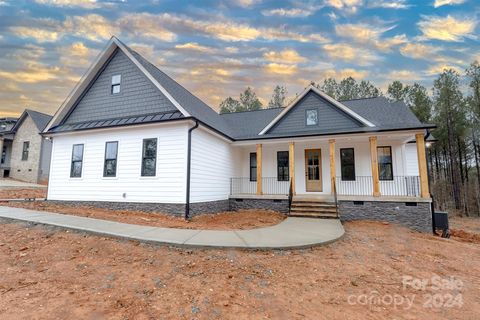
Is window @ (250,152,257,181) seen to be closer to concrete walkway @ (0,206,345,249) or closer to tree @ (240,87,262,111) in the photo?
concrete walkway @ (0,206,345,249)

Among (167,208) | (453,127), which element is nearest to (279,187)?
(167,208)

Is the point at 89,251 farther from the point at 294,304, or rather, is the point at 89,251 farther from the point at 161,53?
the point at 161,53

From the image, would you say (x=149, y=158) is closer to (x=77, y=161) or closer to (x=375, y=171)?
(x=77, y=161)

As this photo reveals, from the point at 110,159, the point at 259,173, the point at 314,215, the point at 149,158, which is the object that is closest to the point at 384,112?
the point at 314,215

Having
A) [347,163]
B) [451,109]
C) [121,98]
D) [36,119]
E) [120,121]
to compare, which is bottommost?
[347,163]

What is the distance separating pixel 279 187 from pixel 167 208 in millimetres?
6456

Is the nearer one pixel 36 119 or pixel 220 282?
pixel 220 282

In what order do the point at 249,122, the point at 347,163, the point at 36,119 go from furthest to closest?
1. the point at 36,119
2. the point at 249,122
3. the point at 347,163

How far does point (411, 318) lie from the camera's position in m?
2.91

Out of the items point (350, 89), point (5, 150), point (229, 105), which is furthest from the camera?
point (229, 105)

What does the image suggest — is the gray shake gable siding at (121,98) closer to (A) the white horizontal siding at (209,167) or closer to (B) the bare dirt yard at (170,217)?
(A) the white horizontal siding at (209,167)

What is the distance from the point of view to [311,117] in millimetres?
12461

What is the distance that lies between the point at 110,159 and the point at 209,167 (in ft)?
14.4

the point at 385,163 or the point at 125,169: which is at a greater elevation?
the point at 385,163
